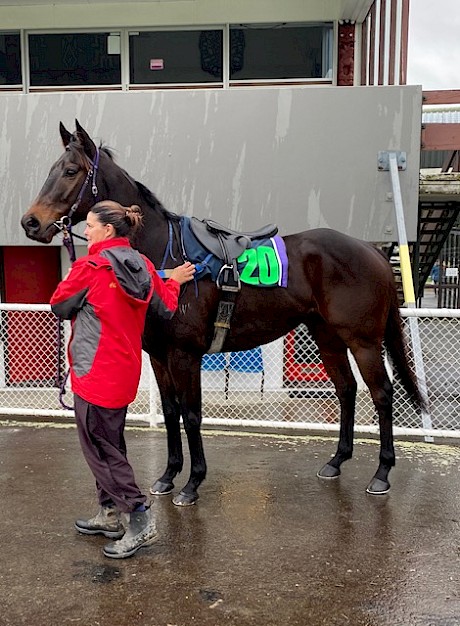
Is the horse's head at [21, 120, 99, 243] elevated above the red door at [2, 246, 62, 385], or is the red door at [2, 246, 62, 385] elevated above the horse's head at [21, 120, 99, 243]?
the horse's head at [21, 120, 99, 243]

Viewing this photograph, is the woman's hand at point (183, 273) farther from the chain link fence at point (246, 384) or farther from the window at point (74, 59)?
the window at point (74, 59)

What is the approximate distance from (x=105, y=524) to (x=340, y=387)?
1.87 metres

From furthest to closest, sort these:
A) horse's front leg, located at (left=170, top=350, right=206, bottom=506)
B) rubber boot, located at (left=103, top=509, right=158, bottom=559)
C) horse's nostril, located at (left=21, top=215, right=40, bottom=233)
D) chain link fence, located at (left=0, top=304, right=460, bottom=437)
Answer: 1. chain link fence, located at (left=0, top=304, right=460, bottom=437)
2. horse's front leg, located at (left=170, top=350, right=206, bottom=506)
3. horse's nostril, located at (left=21, top=215, right=40, bottom=233)
4. rubber boot, located at (left=103, top=509, right=158, bottom=559)

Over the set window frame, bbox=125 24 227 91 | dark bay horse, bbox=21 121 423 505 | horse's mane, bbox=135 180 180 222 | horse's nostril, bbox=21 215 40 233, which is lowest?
dark bay horse, bbox=21 121 423 505

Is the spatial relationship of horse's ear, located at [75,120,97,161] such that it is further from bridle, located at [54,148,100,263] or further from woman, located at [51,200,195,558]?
woman, located at [51,200,195,558]

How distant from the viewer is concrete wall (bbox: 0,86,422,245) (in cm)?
620

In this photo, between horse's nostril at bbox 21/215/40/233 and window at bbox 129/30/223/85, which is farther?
window at bbox 129/30/223/85

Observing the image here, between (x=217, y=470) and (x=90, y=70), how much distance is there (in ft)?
21.2

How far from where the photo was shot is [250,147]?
20.8ft

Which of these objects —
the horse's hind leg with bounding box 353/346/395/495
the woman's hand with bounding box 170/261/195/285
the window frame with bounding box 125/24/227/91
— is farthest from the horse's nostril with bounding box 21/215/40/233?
the window frame with bounding box 125/24/227/91

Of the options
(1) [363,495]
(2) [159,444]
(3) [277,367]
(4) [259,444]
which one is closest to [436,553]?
(1) [363,495]

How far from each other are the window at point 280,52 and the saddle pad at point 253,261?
17.7ft

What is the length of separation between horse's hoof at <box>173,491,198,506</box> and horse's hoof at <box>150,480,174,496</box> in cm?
17

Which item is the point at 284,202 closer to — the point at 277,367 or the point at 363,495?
the point at 277,367
